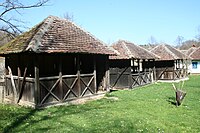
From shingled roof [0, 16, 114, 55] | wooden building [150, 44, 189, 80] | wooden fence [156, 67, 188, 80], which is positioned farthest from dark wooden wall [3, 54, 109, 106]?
wooden building [150, 44, 189, 80]

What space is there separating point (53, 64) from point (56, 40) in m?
3.49

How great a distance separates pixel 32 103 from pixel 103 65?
22.2ft

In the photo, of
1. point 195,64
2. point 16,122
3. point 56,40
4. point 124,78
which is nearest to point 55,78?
point 56,40

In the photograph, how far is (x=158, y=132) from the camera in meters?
8.80

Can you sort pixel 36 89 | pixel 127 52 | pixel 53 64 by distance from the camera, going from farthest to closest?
pixel 127 52 → pixel 53 64 → pixel 36 89

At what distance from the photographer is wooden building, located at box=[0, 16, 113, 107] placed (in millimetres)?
13312

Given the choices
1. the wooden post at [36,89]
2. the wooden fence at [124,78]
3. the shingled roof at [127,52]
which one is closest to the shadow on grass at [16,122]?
the wooden post at [36,89]

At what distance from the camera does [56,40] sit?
14516 mm

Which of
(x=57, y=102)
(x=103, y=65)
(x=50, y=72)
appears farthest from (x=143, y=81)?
(x=57, y=102)

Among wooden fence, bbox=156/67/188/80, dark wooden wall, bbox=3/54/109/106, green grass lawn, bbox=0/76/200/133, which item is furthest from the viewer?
wooden fence, bbox=156/67/188/80

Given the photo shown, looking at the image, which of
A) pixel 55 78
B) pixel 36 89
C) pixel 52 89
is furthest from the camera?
pixel 55 78

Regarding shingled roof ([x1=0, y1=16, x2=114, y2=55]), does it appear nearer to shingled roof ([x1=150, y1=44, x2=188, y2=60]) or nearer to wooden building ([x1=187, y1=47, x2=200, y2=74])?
shingled roof ([x1=150, y1=44, x2=188, y2=60])

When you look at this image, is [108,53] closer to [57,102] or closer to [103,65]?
[103,65]

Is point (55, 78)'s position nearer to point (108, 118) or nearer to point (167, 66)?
point (108, 118)
